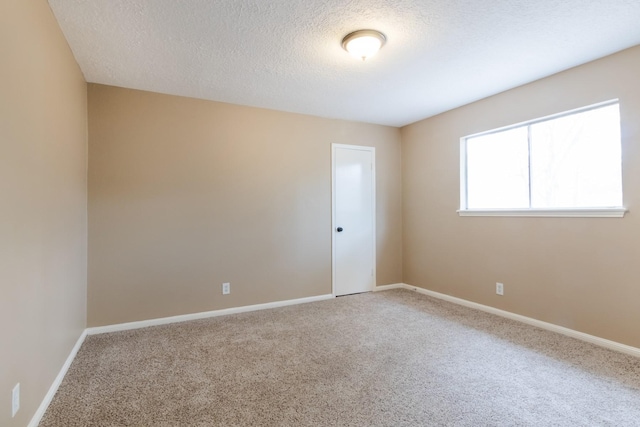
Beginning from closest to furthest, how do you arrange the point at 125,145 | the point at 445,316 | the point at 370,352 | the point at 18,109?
the point at 18,109 → the point at 370,352 → the point at 125,145 → the point at 445,316

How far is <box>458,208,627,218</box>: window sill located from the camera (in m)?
2.58

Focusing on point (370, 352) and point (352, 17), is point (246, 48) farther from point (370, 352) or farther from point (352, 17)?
point (370, 352)

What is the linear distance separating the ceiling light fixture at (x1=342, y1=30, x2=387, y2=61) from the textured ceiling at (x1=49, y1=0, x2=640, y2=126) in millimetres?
56

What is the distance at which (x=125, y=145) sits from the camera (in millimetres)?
3166

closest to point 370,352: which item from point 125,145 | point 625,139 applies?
point 625,139

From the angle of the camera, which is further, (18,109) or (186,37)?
(186,37)

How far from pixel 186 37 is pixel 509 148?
3383 millimetres

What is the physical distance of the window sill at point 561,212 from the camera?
8.46ft

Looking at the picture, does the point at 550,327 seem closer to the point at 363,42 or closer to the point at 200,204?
the point at 363,42

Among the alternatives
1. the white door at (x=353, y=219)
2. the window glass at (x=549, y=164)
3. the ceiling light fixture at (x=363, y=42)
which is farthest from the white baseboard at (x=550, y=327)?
the ceiling light fixture at (x=363, y=42)

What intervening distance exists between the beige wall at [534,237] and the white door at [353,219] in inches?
24.4

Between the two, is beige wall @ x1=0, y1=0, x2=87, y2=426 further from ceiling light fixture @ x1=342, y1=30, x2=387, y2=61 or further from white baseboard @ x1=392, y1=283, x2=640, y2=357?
white baseboard @ x1=392, y1=283, x2=640, y2=357

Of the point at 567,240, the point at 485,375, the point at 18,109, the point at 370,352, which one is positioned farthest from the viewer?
the point at 567,240

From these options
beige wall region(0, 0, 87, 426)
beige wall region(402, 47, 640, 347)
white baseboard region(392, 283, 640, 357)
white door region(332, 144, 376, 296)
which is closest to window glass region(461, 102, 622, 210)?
beige wall region(402, 47, 640, 347)
